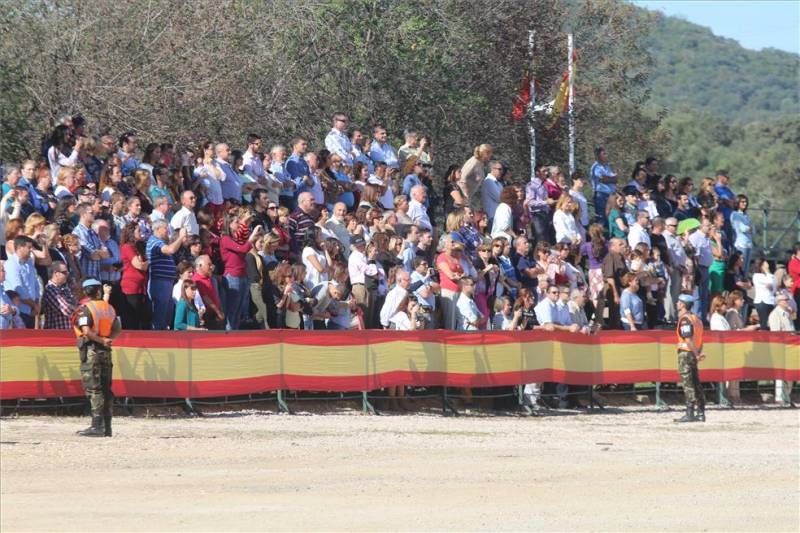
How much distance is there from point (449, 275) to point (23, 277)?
24.0 feet

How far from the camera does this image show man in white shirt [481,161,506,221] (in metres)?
29.3

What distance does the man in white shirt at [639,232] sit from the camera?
3023 centimetres

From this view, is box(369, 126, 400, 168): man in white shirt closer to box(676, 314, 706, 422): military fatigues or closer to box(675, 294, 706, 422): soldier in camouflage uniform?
box(675, 294, 706, 422): soldier in camouflage uniform

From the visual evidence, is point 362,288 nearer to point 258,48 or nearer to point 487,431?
→ point 487,431

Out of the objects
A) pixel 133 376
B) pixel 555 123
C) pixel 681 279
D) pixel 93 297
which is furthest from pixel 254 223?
pixel 555 123

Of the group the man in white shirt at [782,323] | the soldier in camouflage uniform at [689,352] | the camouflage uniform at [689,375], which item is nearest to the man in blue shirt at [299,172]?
the soldier in camouflage uniform at [689,352]

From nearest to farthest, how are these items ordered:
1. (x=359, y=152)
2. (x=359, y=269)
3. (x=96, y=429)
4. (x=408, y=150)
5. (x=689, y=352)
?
1. (x=96, y=429)
2. (x=359, y=269)
3. (x=689, y=352)
4. (x=359, y=152)
5. (x=408, y=150)

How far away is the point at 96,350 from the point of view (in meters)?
19.6

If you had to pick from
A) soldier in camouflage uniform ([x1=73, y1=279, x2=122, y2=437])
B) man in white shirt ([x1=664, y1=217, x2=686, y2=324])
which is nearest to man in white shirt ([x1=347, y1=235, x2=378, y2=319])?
soldier in camouflage uniform ([x1=73, y1=279, x2=122, y2=437])

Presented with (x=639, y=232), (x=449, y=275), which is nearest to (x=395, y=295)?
(x=449, y=275)

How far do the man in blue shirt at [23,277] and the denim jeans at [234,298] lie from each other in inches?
119

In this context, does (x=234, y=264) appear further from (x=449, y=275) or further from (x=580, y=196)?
(x=580, y=196)

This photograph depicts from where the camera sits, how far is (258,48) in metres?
34.2

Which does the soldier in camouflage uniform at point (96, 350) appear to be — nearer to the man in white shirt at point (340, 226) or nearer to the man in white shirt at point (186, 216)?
the man in white shirt at point (186, 216)
